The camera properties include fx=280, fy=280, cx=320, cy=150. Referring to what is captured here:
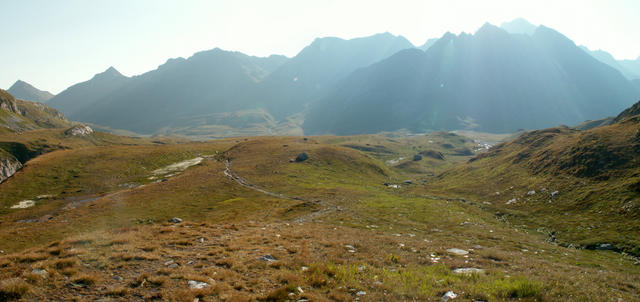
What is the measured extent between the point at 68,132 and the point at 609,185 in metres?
255

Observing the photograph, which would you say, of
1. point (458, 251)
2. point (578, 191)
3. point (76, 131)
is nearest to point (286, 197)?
point (458, 251)

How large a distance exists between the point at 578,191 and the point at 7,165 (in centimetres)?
16547

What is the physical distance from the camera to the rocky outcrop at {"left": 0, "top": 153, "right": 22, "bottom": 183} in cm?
9788

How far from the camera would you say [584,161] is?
2016 inches

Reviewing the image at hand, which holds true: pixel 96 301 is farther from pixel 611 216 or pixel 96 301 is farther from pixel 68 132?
pixel 68 132

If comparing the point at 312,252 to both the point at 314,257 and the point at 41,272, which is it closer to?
the point at 314,257

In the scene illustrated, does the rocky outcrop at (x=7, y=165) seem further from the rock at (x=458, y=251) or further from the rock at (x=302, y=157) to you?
the rock at (x=458, y=251)

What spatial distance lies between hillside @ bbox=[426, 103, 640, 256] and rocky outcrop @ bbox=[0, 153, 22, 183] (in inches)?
5705

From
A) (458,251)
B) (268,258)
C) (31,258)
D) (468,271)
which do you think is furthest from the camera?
(458,251)

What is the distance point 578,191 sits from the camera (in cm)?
4344

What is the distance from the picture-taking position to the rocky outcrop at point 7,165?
97875mm

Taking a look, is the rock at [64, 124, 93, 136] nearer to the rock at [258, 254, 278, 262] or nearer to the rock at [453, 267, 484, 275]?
the rock at [258, 254, 278, 262]

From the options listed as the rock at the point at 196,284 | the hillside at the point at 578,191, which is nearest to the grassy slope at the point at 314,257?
the rock at the point at 196,284

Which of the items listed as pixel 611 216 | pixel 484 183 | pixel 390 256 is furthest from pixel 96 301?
pixel 484 183
